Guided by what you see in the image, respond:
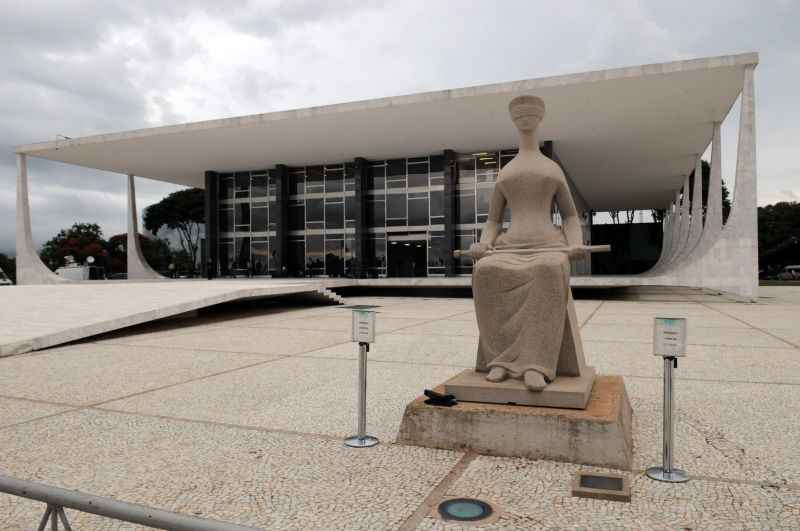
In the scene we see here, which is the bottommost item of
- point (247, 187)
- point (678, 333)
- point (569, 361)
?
point (569, 361)

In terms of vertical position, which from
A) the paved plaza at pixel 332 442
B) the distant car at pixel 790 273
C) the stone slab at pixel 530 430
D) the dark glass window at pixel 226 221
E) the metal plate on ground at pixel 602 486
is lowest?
the distant car at pixel 790 273

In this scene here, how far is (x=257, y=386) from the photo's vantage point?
21.4 ft

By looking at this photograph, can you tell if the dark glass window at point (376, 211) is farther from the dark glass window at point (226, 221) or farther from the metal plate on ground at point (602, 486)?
the metal plate on ground at point (602, 486)

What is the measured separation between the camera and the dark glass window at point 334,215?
108 ft

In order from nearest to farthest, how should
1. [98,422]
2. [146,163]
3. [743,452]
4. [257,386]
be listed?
[743,452] → [98,422] → [257,386] → [146,163]

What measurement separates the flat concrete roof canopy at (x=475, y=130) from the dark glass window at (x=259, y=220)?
2818 millimetres

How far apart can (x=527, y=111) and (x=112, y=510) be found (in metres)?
4.28

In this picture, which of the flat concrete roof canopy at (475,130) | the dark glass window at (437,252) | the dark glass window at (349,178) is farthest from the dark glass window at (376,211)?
the dark glass window at (437,252)

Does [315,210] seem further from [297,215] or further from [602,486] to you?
[602,486]

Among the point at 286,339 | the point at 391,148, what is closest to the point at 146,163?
the point at 391,148

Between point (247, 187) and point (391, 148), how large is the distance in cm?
1054

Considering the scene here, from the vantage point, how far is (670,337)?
3.65 meters

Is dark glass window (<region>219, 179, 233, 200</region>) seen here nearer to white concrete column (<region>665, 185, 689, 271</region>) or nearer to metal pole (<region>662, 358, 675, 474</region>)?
white concrete column (<region>665, 185, 689, 271</region>)

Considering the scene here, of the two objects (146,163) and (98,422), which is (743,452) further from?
(146,163)
